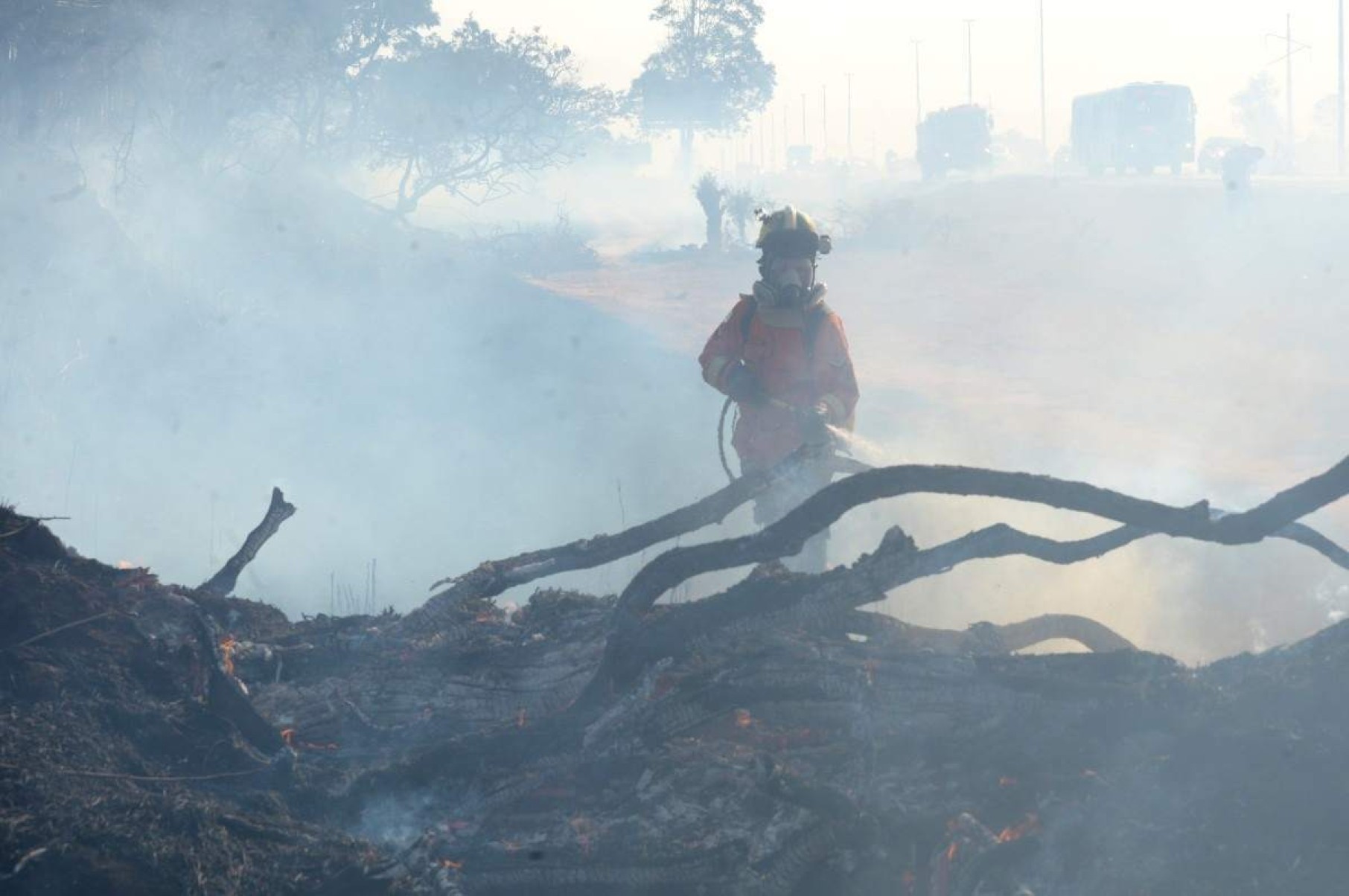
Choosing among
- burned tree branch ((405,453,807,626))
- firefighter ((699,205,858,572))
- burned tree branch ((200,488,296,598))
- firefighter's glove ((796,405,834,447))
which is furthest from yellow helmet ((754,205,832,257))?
burned tree branch ((200,488,296,598))

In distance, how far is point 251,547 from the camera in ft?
15.6

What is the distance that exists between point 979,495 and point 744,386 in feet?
9.25

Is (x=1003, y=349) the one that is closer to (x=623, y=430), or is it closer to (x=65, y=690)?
(x=623, y=430)

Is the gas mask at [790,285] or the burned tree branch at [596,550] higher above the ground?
the gas mask at [790,285]

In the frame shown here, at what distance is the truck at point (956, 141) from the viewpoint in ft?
161

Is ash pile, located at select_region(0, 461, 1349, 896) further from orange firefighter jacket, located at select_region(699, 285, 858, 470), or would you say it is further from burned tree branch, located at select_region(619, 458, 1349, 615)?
orange firefighter jacket, located at select_region(699, 285, 858, 470)

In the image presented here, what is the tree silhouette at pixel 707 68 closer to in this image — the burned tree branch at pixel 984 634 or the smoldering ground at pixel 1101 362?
the smoldering ground at pixel 1101 362

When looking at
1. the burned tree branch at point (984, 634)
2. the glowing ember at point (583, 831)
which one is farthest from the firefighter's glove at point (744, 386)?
the glowing ember at point (583, 831)

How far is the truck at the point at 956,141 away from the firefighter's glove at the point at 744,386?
148 feet

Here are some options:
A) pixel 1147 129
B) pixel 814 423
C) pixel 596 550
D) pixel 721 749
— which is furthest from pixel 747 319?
pixel 1147 129

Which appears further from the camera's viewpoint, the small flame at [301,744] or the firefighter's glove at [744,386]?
the firefighter's glove at [744,386]

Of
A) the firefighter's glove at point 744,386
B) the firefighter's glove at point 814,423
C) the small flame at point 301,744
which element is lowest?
the small flame at point 301,744

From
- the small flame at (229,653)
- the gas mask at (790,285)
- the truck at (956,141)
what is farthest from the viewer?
the truck at (956,141)

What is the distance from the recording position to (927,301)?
23.9 meters
